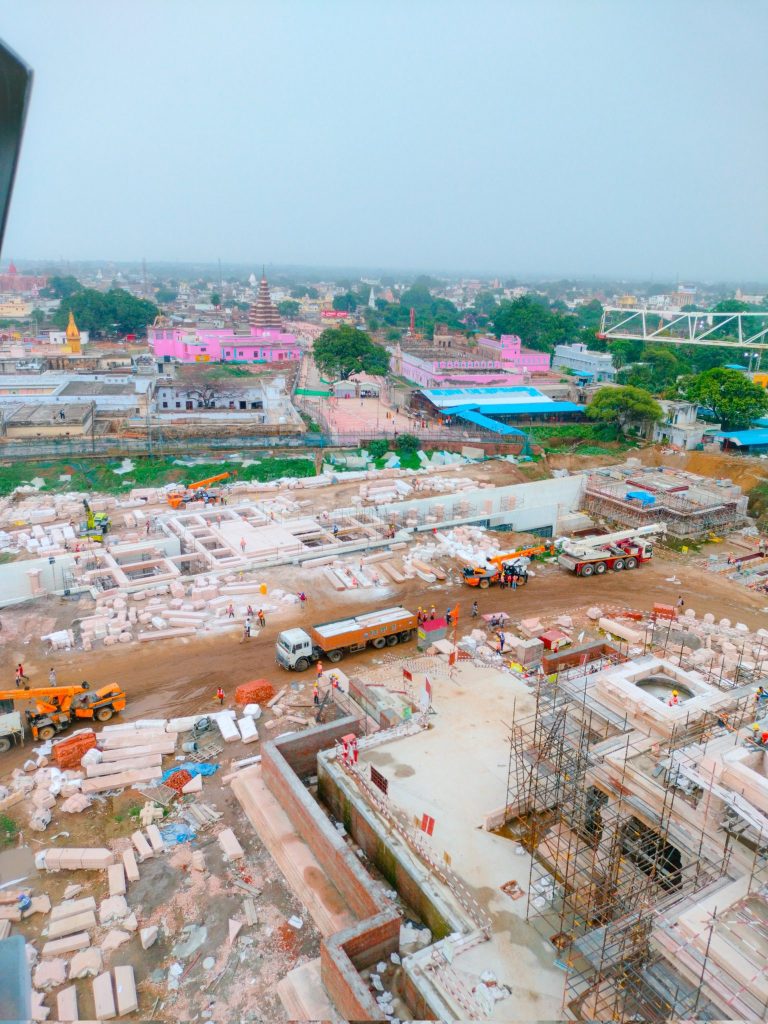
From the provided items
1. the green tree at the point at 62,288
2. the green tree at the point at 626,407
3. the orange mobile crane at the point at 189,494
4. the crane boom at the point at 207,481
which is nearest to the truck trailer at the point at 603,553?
the orange mobile crane at the point at 189,494

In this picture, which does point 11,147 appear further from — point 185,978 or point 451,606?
point 451,606

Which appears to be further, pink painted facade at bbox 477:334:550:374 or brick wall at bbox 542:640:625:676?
pink painted facade at bbox 477:334:550:374

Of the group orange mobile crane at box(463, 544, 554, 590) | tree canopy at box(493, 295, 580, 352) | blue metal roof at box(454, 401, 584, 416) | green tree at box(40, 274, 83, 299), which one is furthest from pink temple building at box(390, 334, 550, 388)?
green tree at box(40, 274, 83, 299)

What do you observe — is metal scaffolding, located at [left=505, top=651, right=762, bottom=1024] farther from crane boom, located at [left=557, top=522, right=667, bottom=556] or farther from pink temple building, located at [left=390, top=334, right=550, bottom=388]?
pink temple building, located at [left=390, top=334, right=550, bottom=388]

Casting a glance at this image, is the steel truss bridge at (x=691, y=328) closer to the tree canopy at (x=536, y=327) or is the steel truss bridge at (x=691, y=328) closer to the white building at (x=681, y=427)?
the tree canopy at (x=536, y=327)

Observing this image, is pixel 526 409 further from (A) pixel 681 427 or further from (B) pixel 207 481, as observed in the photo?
(B) pixel 207 481

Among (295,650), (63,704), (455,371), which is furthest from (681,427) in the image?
(63,704)

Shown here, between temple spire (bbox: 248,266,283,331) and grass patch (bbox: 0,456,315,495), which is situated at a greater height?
temple spire (bbox: 248,266,283,331)

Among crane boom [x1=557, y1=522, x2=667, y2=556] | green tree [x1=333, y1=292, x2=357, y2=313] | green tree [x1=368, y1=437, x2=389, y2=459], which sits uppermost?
green tree [x1=333, y1=292, x2=357, y2=313]

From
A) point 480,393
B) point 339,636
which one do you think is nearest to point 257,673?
point 339,636
